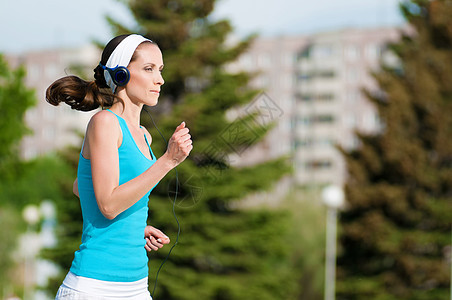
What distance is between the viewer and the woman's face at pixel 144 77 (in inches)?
98.3

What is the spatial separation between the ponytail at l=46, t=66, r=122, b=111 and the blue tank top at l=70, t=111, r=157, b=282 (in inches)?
9.5

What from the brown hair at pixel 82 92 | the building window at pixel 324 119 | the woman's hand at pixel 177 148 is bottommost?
the woman's hand at pixel 177 148

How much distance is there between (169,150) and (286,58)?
9419cm

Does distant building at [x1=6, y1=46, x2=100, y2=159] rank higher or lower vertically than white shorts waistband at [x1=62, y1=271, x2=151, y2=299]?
higher

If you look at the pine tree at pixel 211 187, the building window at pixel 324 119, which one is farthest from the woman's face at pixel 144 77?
the building window at pixel 324 119

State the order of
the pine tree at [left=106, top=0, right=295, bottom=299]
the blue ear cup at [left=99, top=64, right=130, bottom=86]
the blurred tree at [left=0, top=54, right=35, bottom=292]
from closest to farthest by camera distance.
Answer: the blue ear cup at [left=99, top=64, right=130, bottom=86]
the blurred tree at [left=0, top=54, right=35, bottom=292]
the pine tree at [left=106, top=0, right=295, bottom=299]

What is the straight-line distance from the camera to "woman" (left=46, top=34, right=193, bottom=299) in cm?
225

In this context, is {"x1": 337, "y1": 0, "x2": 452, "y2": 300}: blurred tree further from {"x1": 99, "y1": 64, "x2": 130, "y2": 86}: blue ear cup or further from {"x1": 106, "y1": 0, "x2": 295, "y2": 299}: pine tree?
{"x1": 99, "y1": 64, "x2": 130, "y2": 86}: blue ear cup

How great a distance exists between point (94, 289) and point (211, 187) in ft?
63.1

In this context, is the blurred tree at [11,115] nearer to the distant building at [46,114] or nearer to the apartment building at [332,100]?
the apartment building at [332,100]

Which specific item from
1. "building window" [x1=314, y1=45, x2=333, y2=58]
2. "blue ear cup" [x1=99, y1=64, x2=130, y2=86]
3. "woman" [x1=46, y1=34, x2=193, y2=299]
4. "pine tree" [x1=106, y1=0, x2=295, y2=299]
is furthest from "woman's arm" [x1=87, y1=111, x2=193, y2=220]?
"building window" [x1=314, y1=45, x2=333, y2=58]

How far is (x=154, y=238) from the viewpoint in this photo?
266 centimetres

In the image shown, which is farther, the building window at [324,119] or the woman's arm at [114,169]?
the building window at [324,119]

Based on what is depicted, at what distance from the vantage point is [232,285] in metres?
22.9
